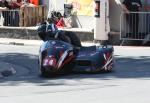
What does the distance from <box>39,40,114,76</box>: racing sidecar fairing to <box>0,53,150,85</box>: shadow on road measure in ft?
0.62

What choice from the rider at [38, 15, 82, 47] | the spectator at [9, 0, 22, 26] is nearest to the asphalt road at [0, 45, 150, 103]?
the rider at [38, 15, 82, 47]

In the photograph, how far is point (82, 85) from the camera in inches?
527

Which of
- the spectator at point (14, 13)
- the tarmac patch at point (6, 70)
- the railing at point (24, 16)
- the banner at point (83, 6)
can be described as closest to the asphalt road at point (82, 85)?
the tarmac patch at point (6, 70)

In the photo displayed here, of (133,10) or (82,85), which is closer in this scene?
(82,85)

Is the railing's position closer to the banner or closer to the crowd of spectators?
the crowd of spectators

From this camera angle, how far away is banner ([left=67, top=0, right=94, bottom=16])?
79.6ft

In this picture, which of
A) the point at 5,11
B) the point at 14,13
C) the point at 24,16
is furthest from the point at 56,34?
the point at 5,11

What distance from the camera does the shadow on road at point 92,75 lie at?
14.6 m

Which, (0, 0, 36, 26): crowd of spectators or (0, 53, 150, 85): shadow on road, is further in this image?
(0, 0, 36, 26): crowd of spectators

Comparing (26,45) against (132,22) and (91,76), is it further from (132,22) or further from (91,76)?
(91,76)

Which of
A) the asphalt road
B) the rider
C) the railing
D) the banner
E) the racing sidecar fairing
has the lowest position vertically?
the asphalt road

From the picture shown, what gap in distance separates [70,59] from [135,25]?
8088mm

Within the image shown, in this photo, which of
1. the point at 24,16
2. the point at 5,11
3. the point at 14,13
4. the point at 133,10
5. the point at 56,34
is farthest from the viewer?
the point at 5,11

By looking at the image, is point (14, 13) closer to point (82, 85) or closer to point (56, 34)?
point (56, 34)
